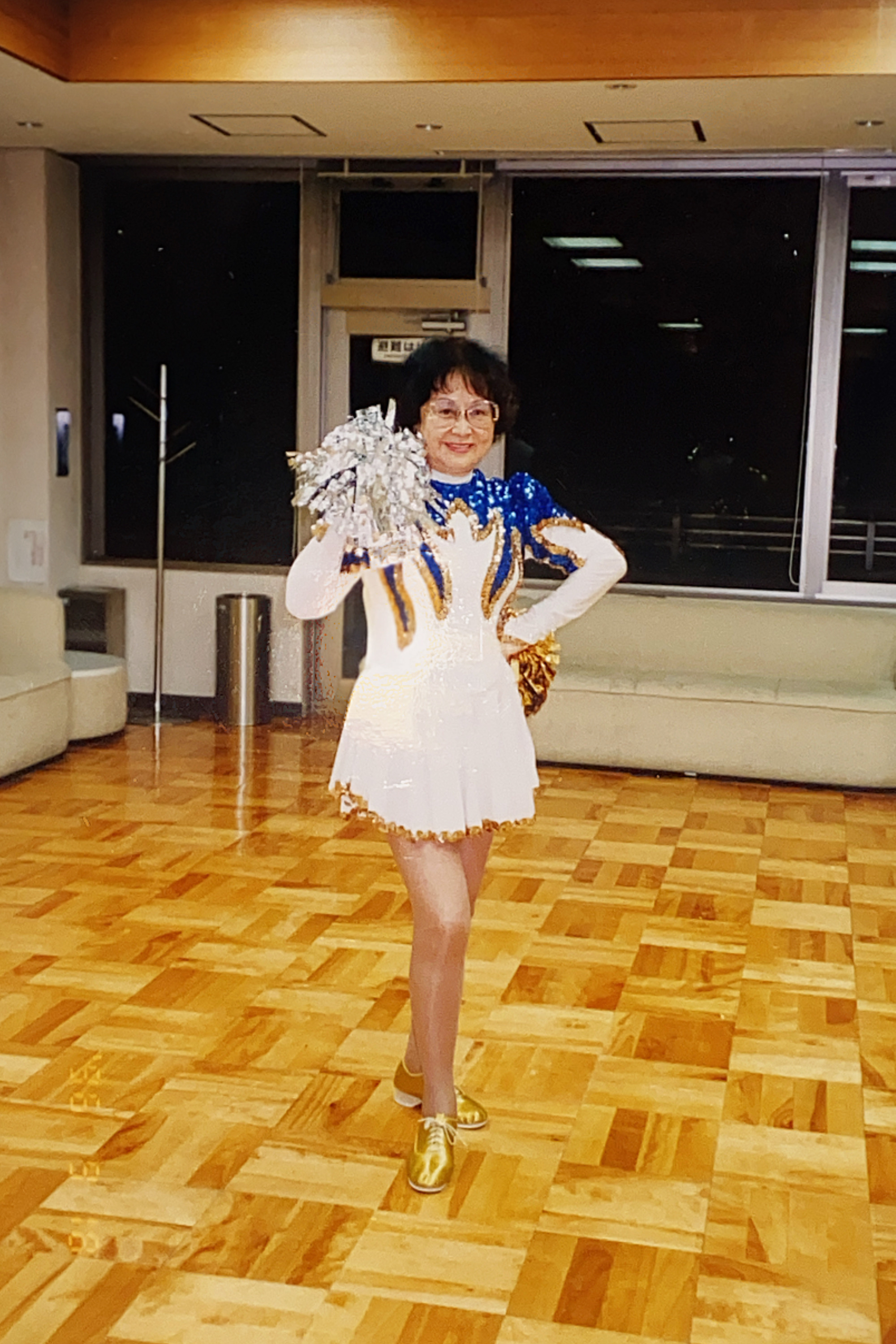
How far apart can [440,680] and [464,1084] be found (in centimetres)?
98

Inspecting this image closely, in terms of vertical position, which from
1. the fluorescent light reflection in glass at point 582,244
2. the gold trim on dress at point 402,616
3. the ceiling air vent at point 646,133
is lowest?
the gold trim on dress at point 402,616

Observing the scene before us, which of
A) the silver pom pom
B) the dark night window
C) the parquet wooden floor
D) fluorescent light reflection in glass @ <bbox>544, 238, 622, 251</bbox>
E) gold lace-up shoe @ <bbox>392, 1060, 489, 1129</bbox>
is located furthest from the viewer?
fluorescent light reflection in glass @ <bbox>544, 238, 622, 251</bbox>

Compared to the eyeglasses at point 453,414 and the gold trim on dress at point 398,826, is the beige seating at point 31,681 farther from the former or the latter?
the eyeglasses at point 453,414

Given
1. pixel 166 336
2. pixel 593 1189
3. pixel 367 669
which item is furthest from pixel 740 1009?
pixel 166 336

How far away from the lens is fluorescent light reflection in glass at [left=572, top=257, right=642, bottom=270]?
Result: 7.06 m

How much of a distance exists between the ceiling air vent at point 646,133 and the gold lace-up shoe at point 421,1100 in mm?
4001

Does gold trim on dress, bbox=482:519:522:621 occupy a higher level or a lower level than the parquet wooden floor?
higher

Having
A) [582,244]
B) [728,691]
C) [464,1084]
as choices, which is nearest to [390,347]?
[582,244]

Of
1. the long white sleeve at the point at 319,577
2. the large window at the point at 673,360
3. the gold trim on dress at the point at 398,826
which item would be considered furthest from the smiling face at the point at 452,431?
the large window at the point at 673,360

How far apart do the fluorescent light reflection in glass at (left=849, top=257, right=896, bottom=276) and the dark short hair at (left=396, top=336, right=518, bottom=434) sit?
4.56 metres

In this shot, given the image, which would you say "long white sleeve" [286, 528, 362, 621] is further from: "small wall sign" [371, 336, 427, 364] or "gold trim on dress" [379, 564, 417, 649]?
"small wall sign" [371, 336, 427, 364]

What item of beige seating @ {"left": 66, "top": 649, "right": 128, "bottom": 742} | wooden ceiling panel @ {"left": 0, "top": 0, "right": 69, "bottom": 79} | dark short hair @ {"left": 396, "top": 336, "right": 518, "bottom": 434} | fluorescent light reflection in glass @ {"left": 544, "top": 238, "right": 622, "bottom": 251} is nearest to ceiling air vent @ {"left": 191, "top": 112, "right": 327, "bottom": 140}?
wooden ceiling panel @ {"left": 0, "top": 0, "right": 69, "bottom": 79}

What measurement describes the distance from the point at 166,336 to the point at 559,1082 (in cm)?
524

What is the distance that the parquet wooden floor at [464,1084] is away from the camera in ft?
7.33
